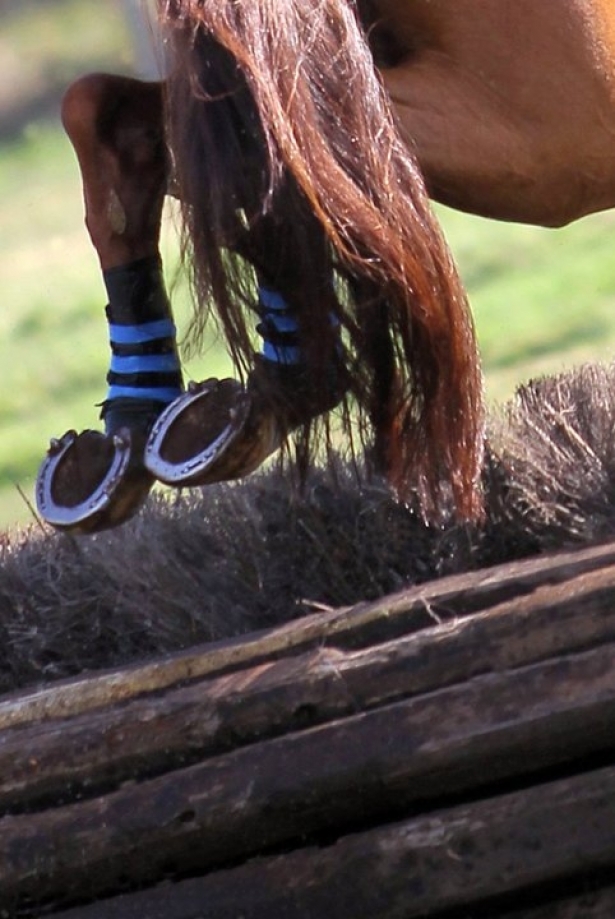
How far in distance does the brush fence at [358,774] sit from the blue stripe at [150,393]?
0.61 meters

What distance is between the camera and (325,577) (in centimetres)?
303

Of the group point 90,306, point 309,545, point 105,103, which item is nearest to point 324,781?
point 309,545

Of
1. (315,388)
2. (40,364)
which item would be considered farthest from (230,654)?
(40,364)

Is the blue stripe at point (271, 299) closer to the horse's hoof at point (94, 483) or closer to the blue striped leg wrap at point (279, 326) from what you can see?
the blue striped leg wrap at point (279, 326)

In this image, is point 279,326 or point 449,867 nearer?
point 449,867

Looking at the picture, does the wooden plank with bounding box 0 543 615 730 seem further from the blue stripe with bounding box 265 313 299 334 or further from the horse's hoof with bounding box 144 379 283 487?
the blue stripe with bounding box 265 313 299 334

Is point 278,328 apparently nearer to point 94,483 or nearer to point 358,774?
point 94,483

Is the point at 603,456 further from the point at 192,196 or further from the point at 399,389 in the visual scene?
the point at 192,196

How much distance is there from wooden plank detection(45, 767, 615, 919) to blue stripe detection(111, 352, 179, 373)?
1044 millimetres

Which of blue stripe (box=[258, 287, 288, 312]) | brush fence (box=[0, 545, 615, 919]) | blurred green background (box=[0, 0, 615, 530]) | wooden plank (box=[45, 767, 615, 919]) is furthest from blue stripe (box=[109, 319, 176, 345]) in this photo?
blurred green background (box=[0, 0, 615, 530])

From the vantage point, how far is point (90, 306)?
35.2 ft

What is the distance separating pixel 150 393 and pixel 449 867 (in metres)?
1.15

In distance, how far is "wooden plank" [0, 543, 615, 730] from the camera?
242 cm

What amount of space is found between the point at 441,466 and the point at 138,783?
74 centimetres
